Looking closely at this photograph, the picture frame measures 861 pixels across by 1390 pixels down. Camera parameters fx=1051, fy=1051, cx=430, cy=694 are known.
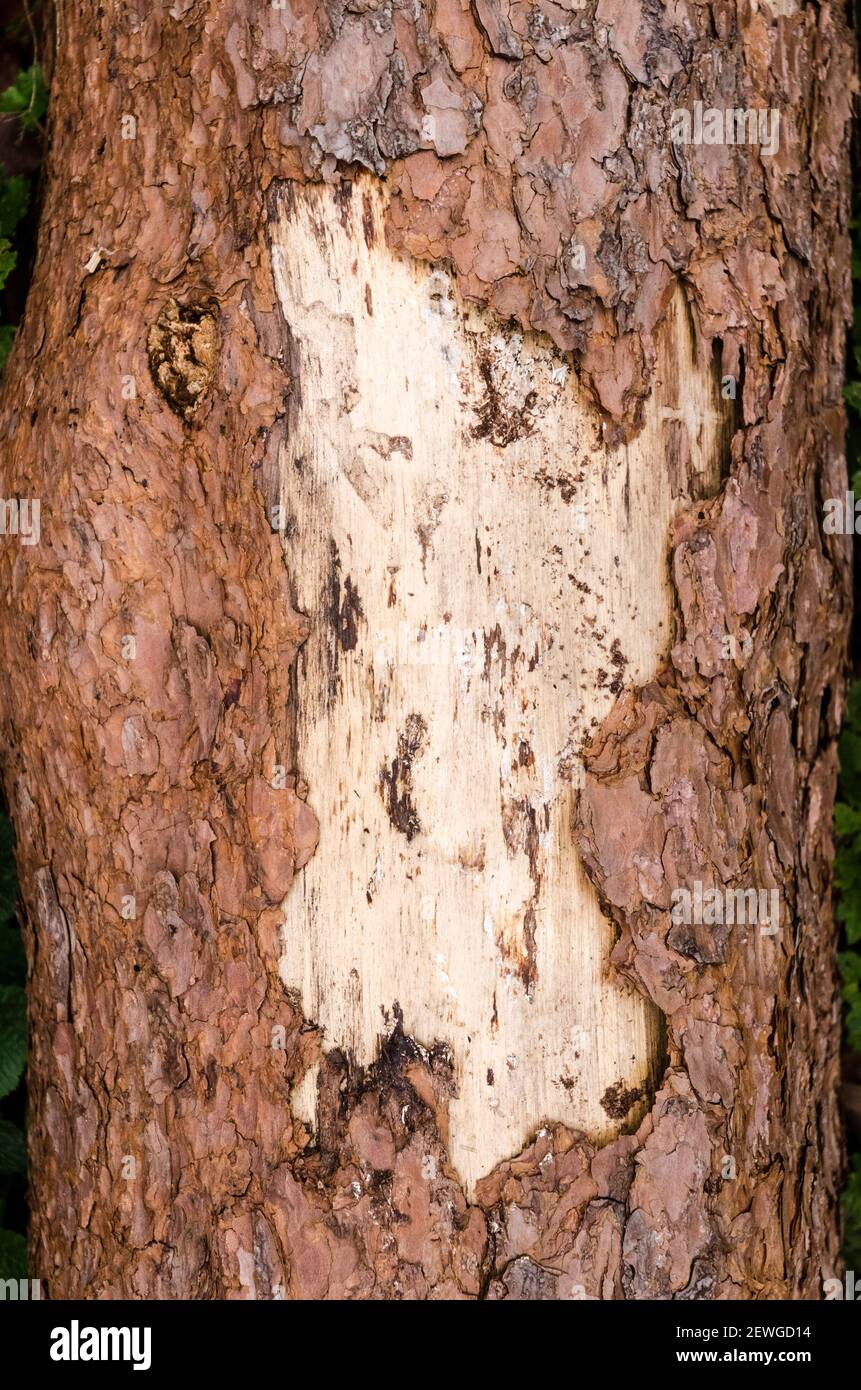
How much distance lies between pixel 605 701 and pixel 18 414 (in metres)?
1.25

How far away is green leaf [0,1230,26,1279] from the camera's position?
96.7 inches

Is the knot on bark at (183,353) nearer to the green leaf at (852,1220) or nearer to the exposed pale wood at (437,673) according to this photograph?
the exposed pale wood at (437,673)

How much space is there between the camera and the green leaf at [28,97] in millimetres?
2502

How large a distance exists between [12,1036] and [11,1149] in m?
0.34

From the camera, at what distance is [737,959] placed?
1.93m

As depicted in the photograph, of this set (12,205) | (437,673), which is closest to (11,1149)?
(437,673)

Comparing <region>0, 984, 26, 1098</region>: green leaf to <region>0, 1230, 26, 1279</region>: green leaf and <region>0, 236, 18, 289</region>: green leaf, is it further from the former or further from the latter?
<region>0, 236, 18, 289</region>: green leaf

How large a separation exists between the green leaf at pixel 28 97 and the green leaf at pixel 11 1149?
2444 millimetres

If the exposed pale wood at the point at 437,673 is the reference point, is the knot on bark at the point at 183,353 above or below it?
above

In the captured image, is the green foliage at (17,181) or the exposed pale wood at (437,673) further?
the green foliage at (17,181)

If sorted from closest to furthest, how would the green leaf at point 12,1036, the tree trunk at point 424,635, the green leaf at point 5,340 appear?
the tree trunk at point 424,635
the green leaf at point 12,1036
the green leaf at point 5,340

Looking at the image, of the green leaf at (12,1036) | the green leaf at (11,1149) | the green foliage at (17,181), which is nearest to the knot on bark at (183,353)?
the green foliage at (17,181)
